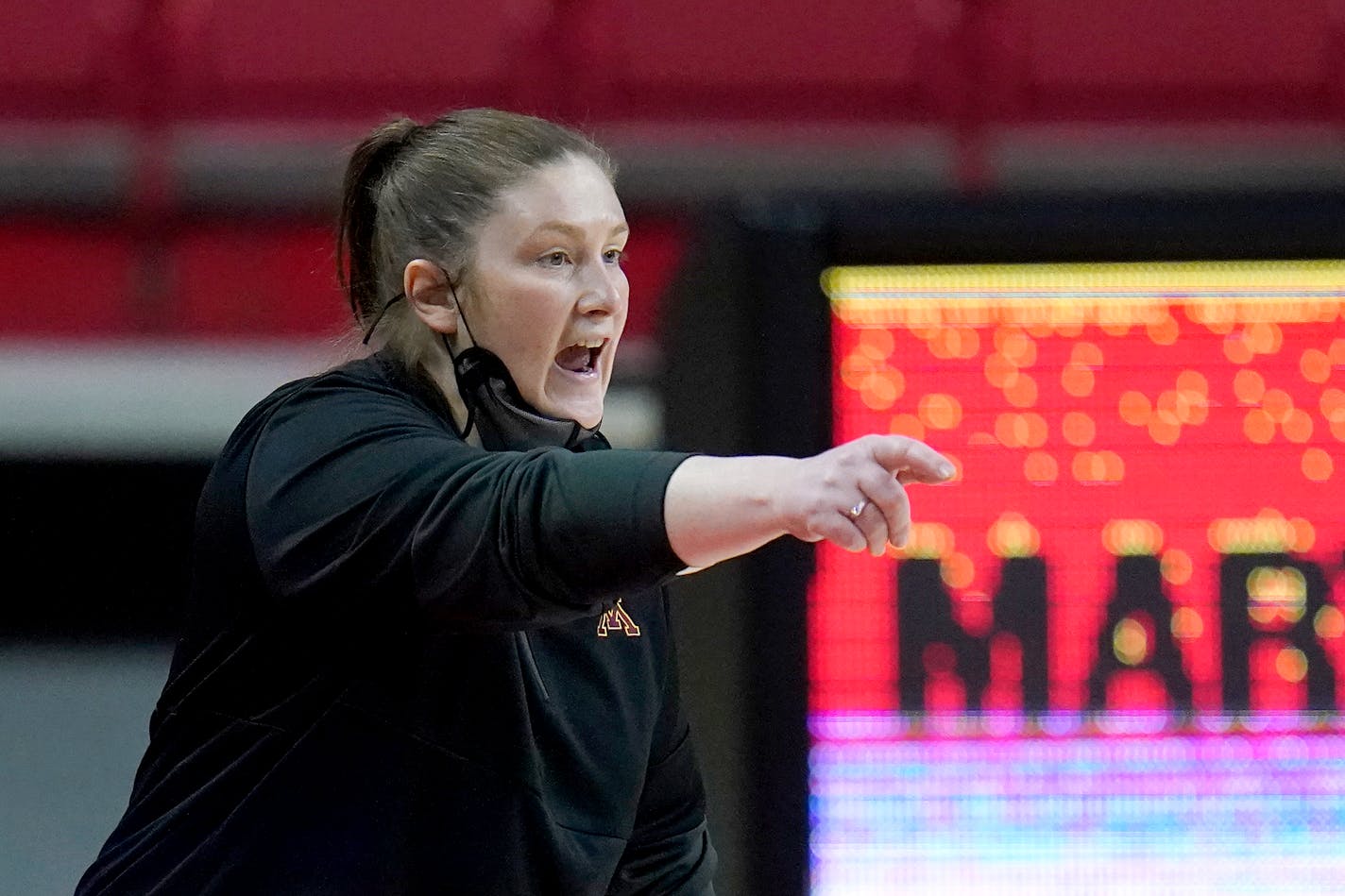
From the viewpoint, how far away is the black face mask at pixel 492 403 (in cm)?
94

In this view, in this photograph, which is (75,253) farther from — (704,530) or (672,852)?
(704,530)

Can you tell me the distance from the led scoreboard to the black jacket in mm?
292

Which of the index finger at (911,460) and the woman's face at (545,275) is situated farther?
the woman's face at (545,275)

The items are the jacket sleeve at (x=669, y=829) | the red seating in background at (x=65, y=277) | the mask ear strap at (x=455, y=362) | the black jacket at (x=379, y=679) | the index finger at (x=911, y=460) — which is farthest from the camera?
the red seating in background at (x=65, y=277)

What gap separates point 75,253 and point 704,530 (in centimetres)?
253

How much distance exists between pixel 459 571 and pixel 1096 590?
2.03ft

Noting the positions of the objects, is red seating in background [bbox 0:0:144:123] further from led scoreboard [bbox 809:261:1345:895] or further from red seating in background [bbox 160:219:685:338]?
led scoreboard [bbox 809:261:1345:895]

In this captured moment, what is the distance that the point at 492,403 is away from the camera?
0.94 meters

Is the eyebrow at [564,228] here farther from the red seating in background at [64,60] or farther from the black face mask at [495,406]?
the red seating in background at [64,60]

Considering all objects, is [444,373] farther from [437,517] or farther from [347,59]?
[347,59]

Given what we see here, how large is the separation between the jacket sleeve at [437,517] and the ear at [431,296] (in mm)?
105

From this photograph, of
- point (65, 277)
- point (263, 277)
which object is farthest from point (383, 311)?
point (65, 277)

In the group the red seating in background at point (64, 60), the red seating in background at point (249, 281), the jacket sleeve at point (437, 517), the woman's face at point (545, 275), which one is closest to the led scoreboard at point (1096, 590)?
the woman's face at point (545, 275)

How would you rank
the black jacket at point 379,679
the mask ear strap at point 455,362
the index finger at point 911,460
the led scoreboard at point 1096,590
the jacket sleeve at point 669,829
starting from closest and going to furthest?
the index finger at point 911,460 → the black jacket at point 379,679 → the mask ear strap at point 455,362 → the jacket sleeve at point 669,829 → the led scoreboard at point 1096,590
